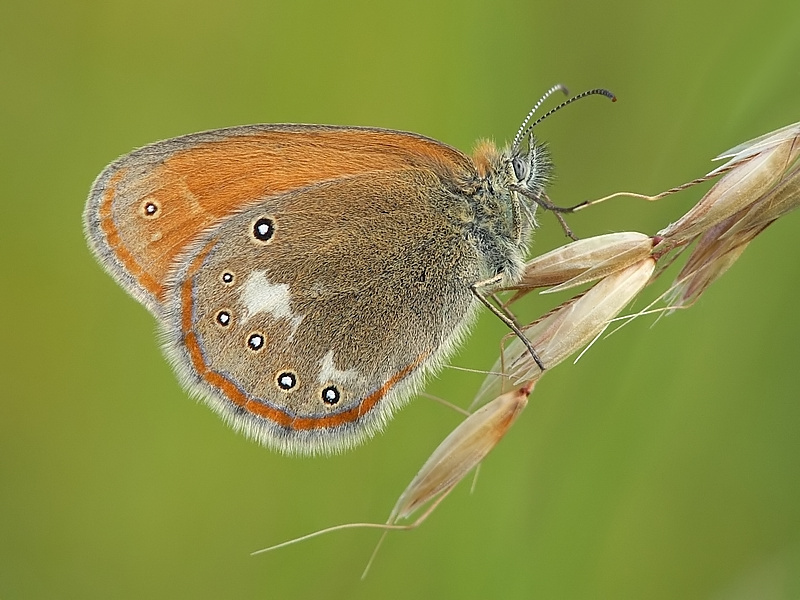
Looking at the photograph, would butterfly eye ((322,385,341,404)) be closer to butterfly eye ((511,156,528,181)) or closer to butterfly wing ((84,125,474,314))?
butterfly wing ((84,125,474,314))

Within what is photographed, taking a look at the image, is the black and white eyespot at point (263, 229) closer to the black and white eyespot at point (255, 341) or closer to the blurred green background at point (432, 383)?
the black and white eyespot at point (255, 341)

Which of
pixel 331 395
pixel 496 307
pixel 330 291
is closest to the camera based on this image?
pixel 496 307

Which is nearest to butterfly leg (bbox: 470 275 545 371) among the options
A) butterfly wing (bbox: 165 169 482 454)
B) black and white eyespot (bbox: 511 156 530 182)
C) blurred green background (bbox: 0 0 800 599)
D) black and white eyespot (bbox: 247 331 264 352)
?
butterfly wing (bbox: 165 169 482 454)

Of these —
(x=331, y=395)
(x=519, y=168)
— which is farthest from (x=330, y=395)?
(x=519, y=168)

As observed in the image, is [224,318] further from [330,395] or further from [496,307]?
[496,307]

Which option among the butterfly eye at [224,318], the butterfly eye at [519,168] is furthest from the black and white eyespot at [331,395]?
the butterfly eye at [519,168]

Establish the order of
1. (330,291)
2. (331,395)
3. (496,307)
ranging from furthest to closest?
(330,291), (331,395), (496,307)
